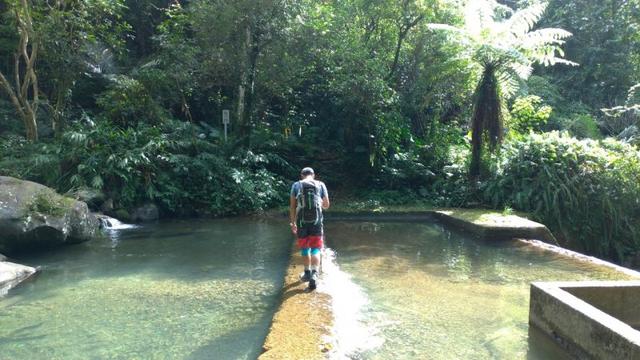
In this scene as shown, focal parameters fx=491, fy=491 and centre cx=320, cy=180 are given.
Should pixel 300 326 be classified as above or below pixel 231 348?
above

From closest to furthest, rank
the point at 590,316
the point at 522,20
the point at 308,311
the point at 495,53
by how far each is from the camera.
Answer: the point at 590,316 → the point at 308,311 → the point at 495,53 → the point at 522,20

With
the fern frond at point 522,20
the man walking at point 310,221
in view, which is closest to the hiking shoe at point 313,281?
the man walking at point 310,221

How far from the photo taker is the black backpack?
236 inches

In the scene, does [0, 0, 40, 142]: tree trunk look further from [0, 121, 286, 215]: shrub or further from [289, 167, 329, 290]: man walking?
[289, 167, 329, 290]: man walking

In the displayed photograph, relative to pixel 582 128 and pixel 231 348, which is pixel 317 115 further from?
pixel 231 348

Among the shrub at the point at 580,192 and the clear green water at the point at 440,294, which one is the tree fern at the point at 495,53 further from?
the clear green water at the point at 440,294

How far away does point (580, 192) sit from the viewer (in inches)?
432

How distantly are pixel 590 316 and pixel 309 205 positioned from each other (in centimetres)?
318

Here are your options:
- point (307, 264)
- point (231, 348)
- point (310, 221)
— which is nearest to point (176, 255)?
point (307, 264)

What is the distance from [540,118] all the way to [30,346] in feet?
47.7

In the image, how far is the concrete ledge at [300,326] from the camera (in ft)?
13.3

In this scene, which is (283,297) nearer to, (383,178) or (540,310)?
(540,310)

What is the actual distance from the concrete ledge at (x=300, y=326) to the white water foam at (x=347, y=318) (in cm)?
10

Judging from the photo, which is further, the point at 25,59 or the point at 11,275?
the point at 25,59
